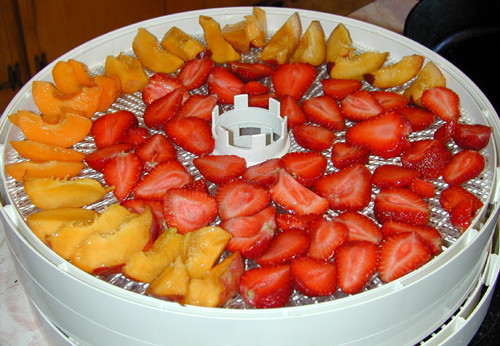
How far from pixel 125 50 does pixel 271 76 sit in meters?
0.33

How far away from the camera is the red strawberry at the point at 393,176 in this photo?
91 cm

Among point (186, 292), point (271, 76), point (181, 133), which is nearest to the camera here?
point (186, 292)

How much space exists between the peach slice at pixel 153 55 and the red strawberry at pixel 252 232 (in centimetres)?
46

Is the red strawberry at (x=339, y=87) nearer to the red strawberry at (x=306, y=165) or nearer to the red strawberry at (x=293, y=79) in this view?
the red strawberry at (x=293, y=79)

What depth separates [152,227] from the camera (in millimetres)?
813

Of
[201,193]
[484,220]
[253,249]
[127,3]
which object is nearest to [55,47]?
[127,3]

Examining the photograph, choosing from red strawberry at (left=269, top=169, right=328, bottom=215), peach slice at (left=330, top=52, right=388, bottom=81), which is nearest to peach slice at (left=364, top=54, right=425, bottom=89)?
peach slice at (left=330, top=52, right=388, bottom=81)

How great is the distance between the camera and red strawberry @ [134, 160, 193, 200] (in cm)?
90

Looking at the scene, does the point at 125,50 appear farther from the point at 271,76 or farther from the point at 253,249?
the point at 253,249

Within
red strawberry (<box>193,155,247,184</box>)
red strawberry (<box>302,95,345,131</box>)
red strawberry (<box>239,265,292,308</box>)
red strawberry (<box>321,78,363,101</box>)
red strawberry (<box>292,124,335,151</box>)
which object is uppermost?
red strawberry (<box>321,78,363,101</box>)

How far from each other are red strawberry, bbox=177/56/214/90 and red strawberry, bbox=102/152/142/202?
0.80 feet

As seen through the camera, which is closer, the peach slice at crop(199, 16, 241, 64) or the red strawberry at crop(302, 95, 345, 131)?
the red strawberry at crop(302, 95, 345, 131)

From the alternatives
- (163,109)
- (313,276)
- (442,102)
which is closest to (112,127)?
(163,109)

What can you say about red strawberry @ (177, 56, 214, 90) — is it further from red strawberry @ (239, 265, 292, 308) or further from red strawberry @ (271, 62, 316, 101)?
red strawberry @ (239, 265, 292, 308)
